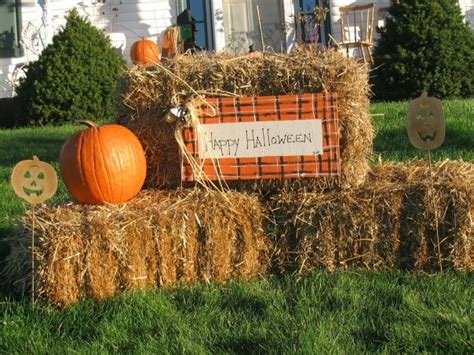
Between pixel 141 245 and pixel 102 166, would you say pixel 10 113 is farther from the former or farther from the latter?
pixel 141 245

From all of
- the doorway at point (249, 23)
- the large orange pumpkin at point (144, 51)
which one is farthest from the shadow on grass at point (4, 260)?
the doorway at point (249, 23)

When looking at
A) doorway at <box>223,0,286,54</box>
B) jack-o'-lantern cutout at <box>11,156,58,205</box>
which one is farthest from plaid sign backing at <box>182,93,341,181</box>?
doorway at <box>223,0,286,54</box>

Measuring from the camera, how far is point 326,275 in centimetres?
407

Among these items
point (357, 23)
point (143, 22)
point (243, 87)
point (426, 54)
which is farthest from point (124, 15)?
point (243, 87)

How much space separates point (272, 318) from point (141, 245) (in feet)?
2.85

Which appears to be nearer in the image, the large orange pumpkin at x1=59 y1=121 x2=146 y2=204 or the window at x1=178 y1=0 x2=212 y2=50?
the large orange pumpkin at x1=59 y1=121 x2=146 y2=204

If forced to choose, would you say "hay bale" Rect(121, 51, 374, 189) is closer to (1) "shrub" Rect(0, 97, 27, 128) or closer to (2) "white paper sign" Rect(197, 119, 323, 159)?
(2) "white paper sign" Rect(197, 119, 323, 159)

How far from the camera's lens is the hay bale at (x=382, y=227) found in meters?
4.08

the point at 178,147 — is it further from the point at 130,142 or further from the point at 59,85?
the point at 59,85

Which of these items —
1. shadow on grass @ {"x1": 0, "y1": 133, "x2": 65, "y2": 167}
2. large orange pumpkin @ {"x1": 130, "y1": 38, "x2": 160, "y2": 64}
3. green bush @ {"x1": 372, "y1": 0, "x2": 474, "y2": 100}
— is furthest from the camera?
large orange pumpkin @ {"x1": 130, "y1": 38, "x2": 160, "y2": 64}

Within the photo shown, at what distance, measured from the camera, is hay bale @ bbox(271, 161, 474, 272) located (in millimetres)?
4082

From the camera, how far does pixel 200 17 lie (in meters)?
14.2

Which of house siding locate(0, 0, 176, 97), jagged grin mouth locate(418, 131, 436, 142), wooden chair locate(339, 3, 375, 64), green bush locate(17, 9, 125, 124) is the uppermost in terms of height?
house siding locate(0, 0, 176, 97)

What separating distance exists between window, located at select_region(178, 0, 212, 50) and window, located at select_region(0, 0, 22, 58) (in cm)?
290
